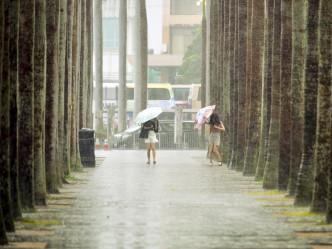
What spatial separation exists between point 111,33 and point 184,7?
398 inches

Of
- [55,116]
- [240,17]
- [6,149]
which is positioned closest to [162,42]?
[240,17]

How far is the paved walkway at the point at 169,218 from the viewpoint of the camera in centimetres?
1391

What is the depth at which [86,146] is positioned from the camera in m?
35.1

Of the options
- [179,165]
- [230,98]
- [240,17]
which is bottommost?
[179,165]

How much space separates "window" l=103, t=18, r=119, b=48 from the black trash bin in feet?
334

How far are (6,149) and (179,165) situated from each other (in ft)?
75.9

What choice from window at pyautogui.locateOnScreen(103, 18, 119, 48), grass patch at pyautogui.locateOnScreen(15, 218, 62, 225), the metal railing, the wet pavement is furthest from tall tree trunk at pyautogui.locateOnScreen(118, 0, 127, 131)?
window at pyautogui.locateOnScreen(103, 18, 119, 48)

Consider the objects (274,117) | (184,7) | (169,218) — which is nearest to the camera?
(169,218)

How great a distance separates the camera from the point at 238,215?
58.2ft

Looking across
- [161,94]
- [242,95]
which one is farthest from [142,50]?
[161,94]

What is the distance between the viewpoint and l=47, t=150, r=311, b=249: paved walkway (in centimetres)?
1391

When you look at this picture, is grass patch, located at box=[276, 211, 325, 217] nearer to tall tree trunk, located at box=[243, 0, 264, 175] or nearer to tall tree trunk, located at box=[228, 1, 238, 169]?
tall tree trunk, located at box=[243, 0, 264, 175]

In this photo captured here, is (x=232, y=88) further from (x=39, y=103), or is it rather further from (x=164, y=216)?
(x=164, y=216)

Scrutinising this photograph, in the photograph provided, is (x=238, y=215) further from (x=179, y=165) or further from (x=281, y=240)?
(x=179, y=165)
